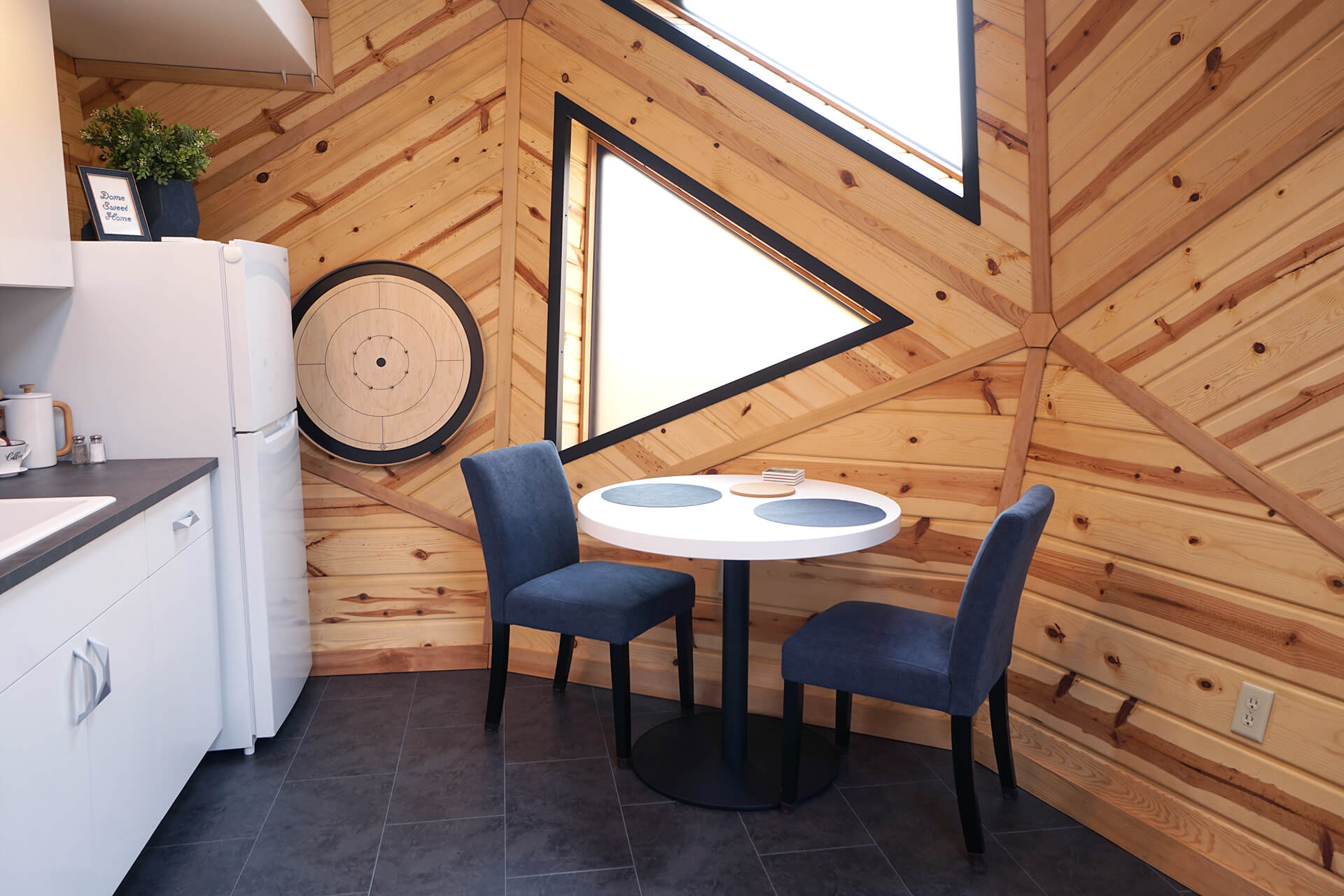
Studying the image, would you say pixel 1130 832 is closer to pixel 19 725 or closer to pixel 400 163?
pixel 19 725

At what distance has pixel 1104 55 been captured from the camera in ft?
7.38

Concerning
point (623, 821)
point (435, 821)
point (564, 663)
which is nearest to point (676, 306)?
point (564, 663)

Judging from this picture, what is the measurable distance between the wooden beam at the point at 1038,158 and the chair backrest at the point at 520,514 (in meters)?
1.53

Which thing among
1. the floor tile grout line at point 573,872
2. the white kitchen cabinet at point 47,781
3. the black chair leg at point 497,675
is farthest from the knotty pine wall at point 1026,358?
the white kitchen cabinet at point 47,781

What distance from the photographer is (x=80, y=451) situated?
2.31m

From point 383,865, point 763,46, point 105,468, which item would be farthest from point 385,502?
point 763,46

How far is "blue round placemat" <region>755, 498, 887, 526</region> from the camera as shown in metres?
2.24

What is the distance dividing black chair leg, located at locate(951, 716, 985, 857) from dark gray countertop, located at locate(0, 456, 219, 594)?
72.9 inches

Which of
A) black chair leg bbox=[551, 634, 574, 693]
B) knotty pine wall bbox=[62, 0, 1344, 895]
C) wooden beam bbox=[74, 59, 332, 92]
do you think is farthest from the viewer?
black chair leg bbox=[551, 634, 574, 693]

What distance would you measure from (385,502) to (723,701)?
146cm

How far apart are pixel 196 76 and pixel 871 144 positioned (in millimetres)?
2217

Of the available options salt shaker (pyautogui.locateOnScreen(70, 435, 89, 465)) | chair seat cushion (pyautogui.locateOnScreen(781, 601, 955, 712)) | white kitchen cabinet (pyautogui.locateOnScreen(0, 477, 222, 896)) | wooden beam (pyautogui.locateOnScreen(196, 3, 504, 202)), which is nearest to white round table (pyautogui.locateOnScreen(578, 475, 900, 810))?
chair seat cushion (pyautogui.locateOnScreen(781, 601, 955, 712))

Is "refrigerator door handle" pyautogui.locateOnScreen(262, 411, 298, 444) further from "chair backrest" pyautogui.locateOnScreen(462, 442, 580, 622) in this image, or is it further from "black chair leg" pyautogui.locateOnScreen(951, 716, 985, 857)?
"black chair leg" pyautogui.locateOnScreen(951, 716, 985, 857)

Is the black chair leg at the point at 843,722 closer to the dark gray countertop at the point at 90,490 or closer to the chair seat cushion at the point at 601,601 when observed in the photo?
the chair seat cushion at the point at 601,601
